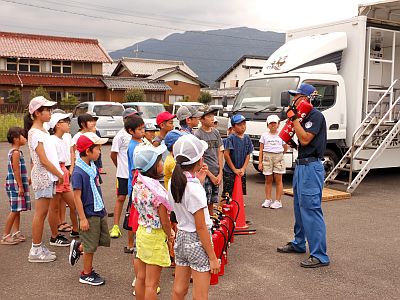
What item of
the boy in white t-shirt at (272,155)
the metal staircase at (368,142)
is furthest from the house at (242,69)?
the boy in white t-shirt at (272,155)

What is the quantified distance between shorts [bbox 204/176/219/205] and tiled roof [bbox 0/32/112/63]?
31.2 metres

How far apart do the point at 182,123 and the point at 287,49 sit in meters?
4.88

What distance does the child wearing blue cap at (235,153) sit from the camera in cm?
619

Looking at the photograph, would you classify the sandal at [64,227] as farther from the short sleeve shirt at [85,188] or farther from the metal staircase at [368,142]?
the metal staircase at [368,142]

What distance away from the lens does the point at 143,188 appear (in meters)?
3.21

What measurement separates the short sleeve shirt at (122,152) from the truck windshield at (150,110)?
13.2m

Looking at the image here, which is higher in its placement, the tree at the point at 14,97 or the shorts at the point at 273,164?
the tree at the point at 14,97

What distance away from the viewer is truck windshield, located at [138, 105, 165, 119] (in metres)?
18.8

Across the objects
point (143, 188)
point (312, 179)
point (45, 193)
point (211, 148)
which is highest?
point (211, 148)

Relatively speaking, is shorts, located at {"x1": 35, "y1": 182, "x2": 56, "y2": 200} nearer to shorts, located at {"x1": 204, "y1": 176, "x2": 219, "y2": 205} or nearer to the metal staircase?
shorts, located at {"x1": 204, "y1": 176, "x2": 219, "y2": 205}

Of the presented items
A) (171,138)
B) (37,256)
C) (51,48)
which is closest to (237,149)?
(171,138)

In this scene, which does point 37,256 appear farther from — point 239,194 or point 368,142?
point 368,142

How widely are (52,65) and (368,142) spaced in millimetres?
30422

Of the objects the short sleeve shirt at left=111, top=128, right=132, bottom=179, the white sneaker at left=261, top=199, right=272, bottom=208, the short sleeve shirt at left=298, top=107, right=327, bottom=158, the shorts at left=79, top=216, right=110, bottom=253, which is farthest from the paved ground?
the short sleeve shirt at left=298, top=107, right=327, bottom=158
